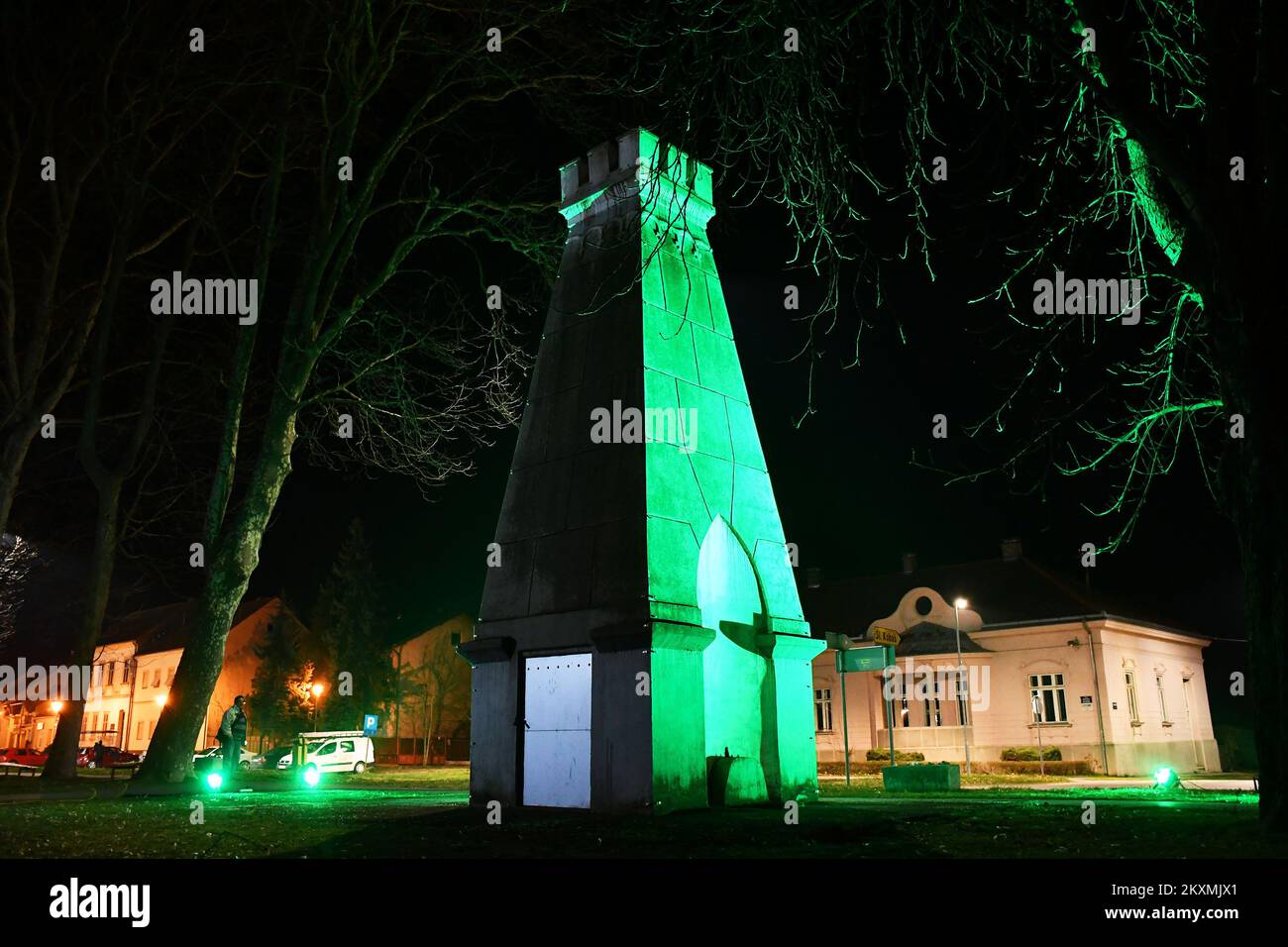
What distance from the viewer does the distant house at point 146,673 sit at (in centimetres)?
6150

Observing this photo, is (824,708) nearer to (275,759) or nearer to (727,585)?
(275,759)

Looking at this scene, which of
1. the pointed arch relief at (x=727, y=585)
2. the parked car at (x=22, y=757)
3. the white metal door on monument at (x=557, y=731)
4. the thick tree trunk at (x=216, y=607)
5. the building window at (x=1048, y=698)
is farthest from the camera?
the parked car at (x=22, y=757)

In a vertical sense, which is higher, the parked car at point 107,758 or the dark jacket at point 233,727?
the dark jacket at point 233,727

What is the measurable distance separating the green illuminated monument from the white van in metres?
25.9

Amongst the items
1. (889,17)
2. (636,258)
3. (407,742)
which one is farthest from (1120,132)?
(407,742)

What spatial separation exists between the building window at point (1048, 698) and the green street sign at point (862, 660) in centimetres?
2094

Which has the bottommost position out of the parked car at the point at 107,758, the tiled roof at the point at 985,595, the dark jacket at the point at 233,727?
the parked car at the point at 107,758

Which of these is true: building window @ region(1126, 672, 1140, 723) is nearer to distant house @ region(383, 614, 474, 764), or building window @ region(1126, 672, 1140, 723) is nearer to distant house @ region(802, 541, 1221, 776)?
distant house @ region(802, 541, 1221, 776)

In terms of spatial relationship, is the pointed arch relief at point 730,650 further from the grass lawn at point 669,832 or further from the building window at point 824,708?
the building window at point 824,708

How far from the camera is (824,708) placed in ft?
134

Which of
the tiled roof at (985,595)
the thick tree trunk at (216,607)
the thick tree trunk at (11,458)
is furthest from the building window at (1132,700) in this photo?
the thick tree trunk at (11,458)

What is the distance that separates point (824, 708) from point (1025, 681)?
8.75m

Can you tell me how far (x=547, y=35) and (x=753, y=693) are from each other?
11.5m

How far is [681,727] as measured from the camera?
10.4m
